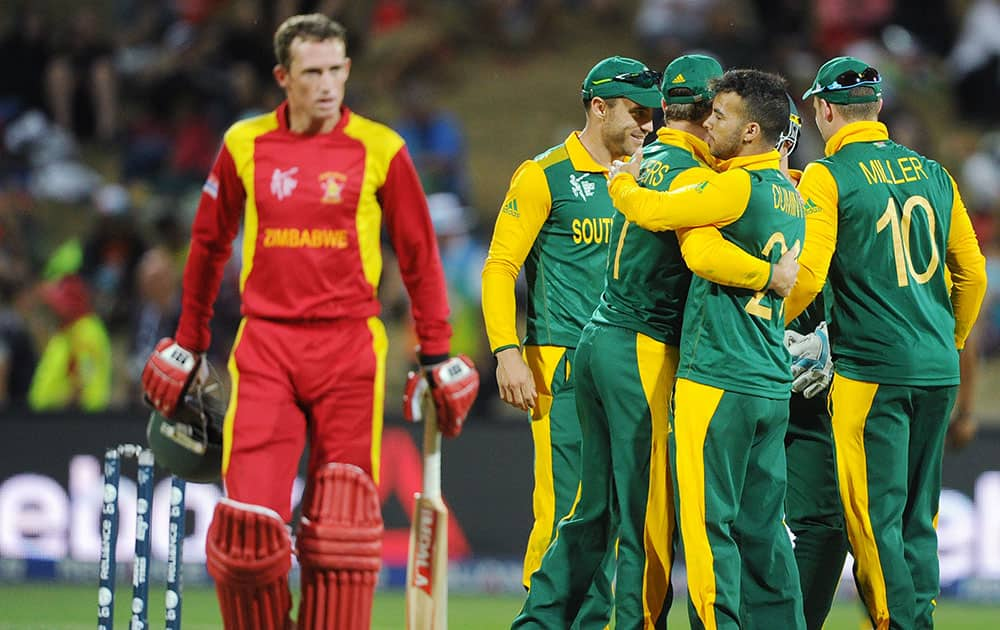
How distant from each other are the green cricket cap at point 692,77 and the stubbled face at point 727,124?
0.13 metres

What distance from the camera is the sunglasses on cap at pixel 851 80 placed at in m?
6.53

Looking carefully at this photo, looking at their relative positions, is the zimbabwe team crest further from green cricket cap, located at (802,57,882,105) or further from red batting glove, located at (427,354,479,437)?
green cricket cap, located at (802,57,882,105)

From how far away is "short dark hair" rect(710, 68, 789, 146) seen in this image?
590cm

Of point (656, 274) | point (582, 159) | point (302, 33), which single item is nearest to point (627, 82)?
point (582, 159)

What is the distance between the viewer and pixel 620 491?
19.9 feet

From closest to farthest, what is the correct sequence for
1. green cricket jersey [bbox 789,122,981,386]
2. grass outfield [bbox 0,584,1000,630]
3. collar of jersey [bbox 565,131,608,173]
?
green cricket jersey [bbox 789,122,981,386] < collar of jersey [bbox 565,131,608,173] < grass outfield [bbox 0,584,1000,630]

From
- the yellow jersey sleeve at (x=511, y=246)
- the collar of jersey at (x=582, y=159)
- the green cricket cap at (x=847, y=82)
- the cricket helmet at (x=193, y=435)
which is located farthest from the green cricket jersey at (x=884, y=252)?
the cricket helmet at (x=193, y=435)

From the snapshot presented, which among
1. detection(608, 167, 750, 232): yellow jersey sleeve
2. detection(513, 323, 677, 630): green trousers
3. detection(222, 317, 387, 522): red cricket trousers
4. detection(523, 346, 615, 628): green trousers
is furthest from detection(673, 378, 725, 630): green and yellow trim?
detection(222, 317, 387, 522): red cricket trousers

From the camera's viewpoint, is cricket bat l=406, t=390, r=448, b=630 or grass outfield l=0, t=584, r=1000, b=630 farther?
grass outfield l=0, t=584, r=1000, b=630

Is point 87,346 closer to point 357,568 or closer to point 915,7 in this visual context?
point 357,568

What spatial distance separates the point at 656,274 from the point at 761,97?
0.74 metres

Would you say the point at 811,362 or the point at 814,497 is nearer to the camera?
the point at 811,362

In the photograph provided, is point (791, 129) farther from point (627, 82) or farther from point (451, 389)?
point (451, 389)

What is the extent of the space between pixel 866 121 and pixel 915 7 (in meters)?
10.2
